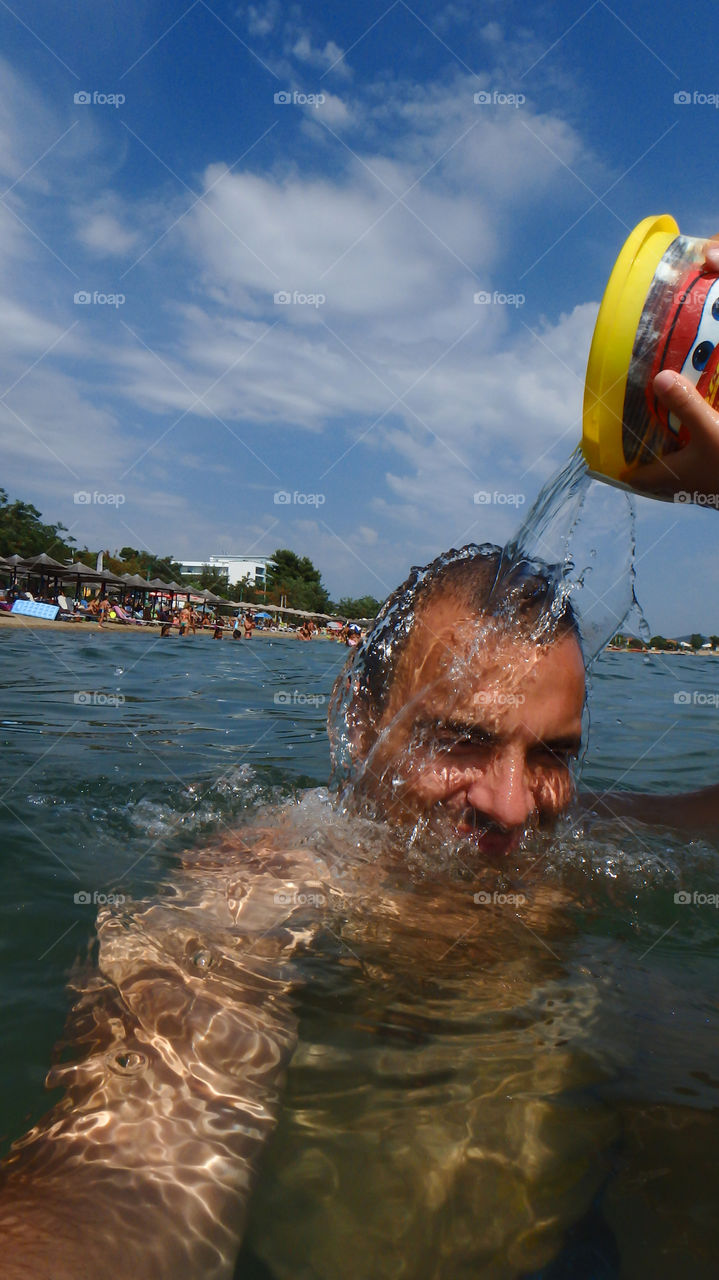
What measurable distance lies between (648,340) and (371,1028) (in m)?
1.71

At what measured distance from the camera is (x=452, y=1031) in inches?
68.1

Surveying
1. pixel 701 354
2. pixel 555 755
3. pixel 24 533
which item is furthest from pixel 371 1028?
pixel 24 533

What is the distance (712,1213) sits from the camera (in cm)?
132

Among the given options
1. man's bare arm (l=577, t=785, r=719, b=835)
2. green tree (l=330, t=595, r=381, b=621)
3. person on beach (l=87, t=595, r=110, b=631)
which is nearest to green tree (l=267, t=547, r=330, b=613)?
green tree (l=330, t=595, r=381, b=621)

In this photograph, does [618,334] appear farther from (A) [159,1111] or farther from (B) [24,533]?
(B) [24,533]

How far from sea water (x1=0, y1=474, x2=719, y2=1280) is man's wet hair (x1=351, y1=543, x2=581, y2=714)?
19cm

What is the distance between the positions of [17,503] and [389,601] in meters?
66.4

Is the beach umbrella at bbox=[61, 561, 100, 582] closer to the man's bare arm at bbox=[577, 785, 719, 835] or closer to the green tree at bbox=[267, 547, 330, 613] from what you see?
the man's bare arm at bbox=[577, 785, 719, 835]

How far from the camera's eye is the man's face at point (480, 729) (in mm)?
2291

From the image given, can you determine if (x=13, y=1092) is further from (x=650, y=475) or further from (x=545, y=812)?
(x=650, y=475)

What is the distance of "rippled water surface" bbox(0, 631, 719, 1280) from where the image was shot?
128cm

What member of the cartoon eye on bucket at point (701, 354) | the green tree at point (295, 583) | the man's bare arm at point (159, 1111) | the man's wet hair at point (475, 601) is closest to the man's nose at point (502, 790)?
the man's wet hair at point (475, 601)

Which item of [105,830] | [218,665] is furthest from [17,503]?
[105,830]

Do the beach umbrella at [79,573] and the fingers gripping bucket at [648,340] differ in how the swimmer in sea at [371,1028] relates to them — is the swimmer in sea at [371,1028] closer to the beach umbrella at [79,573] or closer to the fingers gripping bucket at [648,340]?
the fingers gripping bucket at [648,340]
